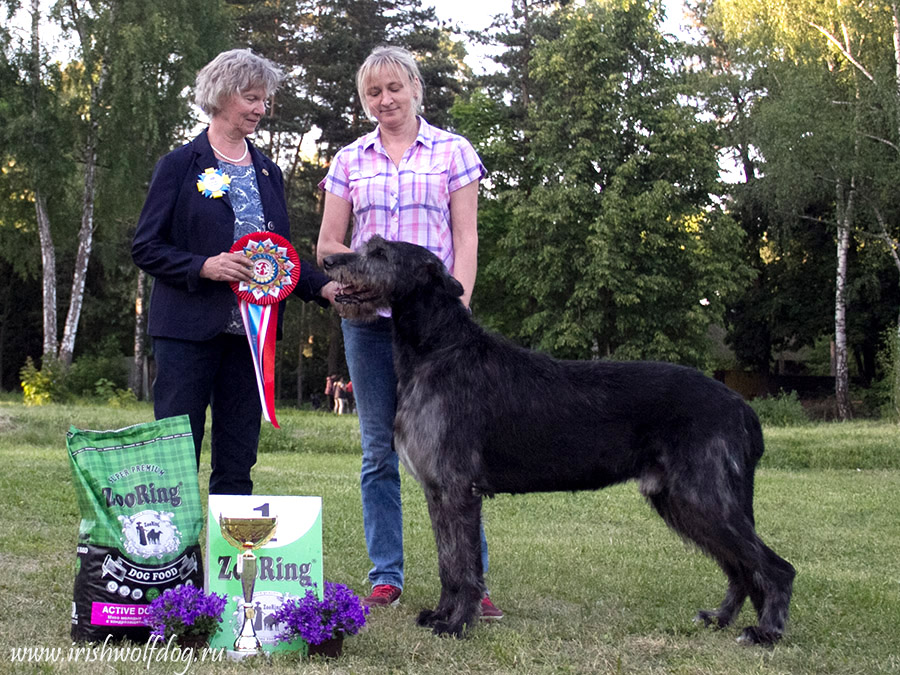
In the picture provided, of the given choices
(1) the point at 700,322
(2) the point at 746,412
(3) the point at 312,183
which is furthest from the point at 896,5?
(2) the point at 746,412

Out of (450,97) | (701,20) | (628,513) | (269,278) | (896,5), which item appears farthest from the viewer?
(701,20)

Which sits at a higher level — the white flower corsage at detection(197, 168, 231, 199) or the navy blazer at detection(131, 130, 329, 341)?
the white flower corsage at detection(197, 168, 231, 199)

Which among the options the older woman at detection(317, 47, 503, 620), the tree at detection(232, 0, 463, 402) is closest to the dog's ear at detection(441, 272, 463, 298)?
the older woman at detection(317, 47, 503, 620)

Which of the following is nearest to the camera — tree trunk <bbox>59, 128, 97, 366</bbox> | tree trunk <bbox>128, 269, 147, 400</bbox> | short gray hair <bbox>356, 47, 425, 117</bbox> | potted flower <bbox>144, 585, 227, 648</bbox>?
potted flower <bbox>144, 585, 227, 648</bbox>

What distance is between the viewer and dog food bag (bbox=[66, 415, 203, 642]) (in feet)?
11.8

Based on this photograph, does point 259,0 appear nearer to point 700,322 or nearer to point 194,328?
point 700,322

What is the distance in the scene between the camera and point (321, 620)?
354cm

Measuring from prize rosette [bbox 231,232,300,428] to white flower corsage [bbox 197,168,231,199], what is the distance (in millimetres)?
250

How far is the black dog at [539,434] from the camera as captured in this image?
4.05 metres

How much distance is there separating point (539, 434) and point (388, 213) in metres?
1.37

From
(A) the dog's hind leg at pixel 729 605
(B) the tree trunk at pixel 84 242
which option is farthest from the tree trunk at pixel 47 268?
(A) the dog's hind leg at pixel 729 605

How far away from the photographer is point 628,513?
8570 mm

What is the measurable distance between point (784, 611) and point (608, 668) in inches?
40.0

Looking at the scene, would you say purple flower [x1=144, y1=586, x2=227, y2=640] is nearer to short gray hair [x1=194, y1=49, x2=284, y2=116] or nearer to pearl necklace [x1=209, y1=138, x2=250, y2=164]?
pearl necklace [x1=209, y1=138, x2=250, y2=164]
